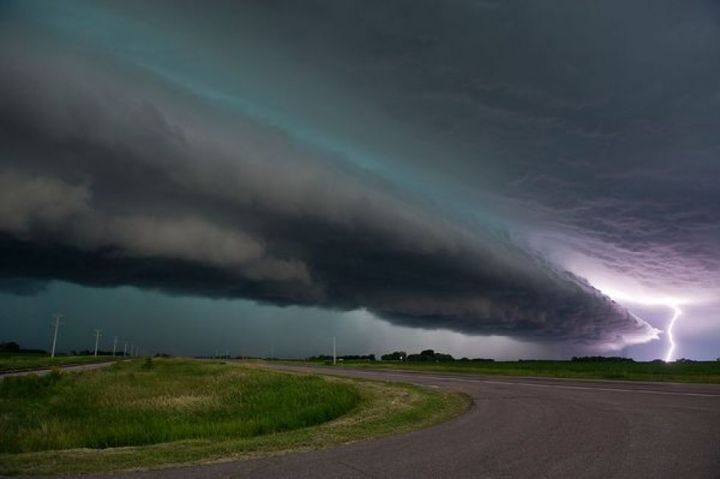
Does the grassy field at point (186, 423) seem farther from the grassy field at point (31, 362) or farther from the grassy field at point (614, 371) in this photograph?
the grassy field at point (31, 362)

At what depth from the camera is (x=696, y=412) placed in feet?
53.4

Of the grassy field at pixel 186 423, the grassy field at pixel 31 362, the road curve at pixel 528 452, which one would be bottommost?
the grassy field at pixel 31 362

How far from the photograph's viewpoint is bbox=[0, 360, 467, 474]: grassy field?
10.9 metres

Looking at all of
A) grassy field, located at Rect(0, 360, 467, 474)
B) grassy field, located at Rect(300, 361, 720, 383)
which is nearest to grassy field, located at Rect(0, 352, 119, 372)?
grassy field, located at Rect(0, 360, 467, 474)

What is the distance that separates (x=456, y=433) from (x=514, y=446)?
2.28m

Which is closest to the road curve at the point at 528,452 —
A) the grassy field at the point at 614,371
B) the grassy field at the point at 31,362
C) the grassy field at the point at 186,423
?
the grassy field at the point at 186,423

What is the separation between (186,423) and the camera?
60.6 feet

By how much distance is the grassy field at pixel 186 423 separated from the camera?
1089cm

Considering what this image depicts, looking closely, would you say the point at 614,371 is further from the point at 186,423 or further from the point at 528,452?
the point at 528,452

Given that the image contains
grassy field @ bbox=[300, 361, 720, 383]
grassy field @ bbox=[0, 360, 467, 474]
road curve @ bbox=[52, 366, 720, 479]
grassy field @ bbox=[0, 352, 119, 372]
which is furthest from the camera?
grassy field @ bbox=[0, 352, 119, 372]

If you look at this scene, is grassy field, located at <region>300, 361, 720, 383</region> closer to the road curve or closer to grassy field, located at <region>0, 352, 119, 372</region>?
the road curve

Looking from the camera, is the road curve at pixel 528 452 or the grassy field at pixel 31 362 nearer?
the road curve at pixel 528 452

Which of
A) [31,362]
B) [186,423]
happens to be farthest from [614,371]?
[31,362]

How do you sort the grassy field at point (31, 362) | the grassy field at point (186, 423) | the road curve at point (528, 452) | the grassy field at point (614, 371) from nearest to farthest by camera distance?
1. the road curve at point (528, 452)
2. the grassy field at point (186, 423)
3. the grassy field at point (614, 371)
4. the grassy field at point (31, 362)
